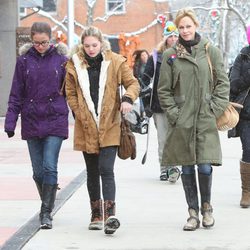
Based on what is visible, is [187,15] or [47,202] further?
[47,202]

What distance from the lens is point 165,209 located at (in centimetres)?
873

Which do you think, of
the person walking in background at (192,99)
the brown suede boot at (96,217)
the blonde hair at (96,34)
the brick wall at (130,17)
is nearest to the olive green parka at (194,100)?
the person walking in background at (192,99)

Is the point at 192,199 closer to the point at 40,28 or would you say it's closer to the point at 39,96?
the point at 39,96

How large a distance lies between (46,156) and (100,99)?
2.52ft

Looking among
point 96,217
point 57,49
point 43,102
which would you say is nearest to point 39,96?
point 43,102

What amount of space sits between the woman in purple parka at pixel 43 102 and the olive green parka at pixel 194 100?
952 millimetres

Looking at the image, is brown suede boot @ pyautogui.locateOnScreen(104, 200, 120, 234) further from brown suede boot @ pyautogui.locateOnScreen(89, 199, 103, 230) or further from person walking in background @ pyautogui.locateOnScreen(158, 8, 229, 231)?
person walking in background @ pyautogui.locateOnScreen(158, 8, 229, 231)

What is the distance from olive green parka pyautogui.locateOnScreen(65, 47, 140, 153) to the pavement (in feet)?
2.67

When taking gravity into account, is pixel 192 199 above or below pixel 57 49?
below

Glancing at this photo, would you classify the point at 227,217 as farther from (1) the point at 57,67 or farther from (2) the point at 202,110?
(1) the point at 57,67

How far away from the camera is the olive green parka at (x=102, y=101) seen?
739 cm

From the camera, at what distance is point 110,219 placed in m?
7.24

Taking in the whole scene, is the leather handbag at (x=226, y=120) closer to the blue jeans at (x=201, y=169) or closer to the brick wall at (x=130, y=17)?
the blue jeans at (x=201, y=169)

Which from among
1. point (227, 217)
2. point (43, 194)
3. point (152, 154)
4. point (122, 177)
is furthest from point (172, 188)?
point (152, 154)
